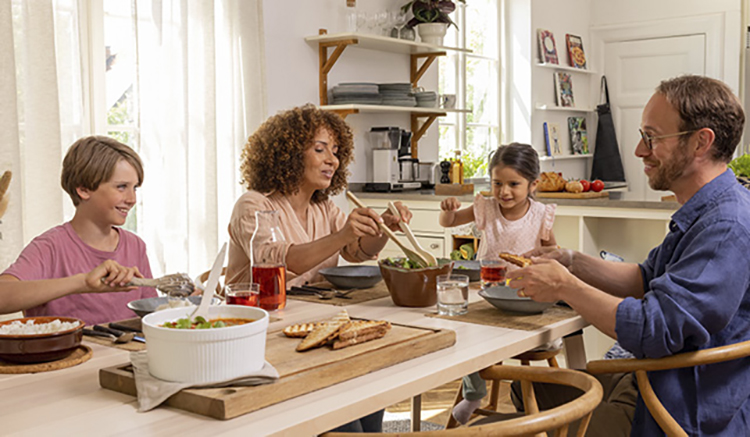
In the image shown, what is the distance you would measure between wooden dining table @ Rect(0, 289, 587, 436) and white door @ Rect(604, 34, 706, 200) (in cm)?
558

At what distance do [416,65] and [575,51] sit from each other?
7.52ft

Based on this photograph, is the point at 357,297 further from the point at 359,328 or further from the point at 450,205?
the point at 450,205

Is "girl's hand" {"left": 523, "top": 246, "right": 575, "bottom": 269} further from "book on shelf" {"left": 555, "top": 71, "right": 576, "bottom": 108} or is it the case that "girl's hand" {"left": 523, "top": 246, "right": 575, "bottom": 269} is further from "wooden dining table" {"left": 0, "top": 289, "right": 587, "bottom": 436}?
"book on shelf" {"left": 555, "top": 71, "right": 576, "bottom": 108}

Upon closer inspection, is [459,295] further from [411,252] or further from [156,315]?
[156,315]

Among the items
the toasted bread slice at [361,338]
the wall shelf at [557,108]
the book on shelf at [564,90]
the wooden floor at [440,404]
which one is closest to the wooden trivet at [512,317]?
the toasted bread slice at [361,338]

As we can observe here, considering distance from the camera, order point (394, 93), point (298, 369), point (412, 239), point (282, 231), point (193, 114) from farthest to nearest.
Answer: point (394, 93), point (193, 114), point (282, 231), point (412, 239), point (298, 369)

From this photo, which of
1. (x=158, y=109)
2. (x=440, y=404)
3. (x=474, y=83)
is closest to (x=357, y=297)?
(x=440, y=404)

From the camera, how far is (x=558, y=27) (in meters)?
6.61

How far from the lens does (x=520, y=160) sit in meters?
3.06

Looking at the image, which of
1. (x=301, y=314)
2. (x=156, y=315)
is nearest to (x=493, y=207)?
(x=301, y=314)

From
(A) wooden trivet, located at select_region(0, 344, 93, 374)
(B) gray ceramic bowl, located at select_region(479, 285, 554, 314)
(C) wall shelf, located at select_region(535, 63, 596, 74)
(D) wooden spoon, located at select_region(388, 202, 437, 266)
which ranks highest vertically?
(C) wall shelf, located at select_region(535, 63, 596, 74)

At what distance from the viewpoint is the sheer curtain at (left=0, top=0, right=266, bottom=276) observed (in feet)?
9.63

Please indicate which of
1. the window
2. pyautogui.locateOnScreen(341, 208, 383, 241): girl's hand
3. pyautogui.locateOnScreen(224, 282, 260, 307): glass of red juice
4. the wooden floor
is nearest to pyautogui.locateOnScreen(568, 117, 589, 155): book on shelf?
the window

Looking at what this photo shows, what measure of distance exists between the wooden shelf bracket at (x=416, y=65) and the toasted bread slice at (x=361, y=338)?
3.67 meters
